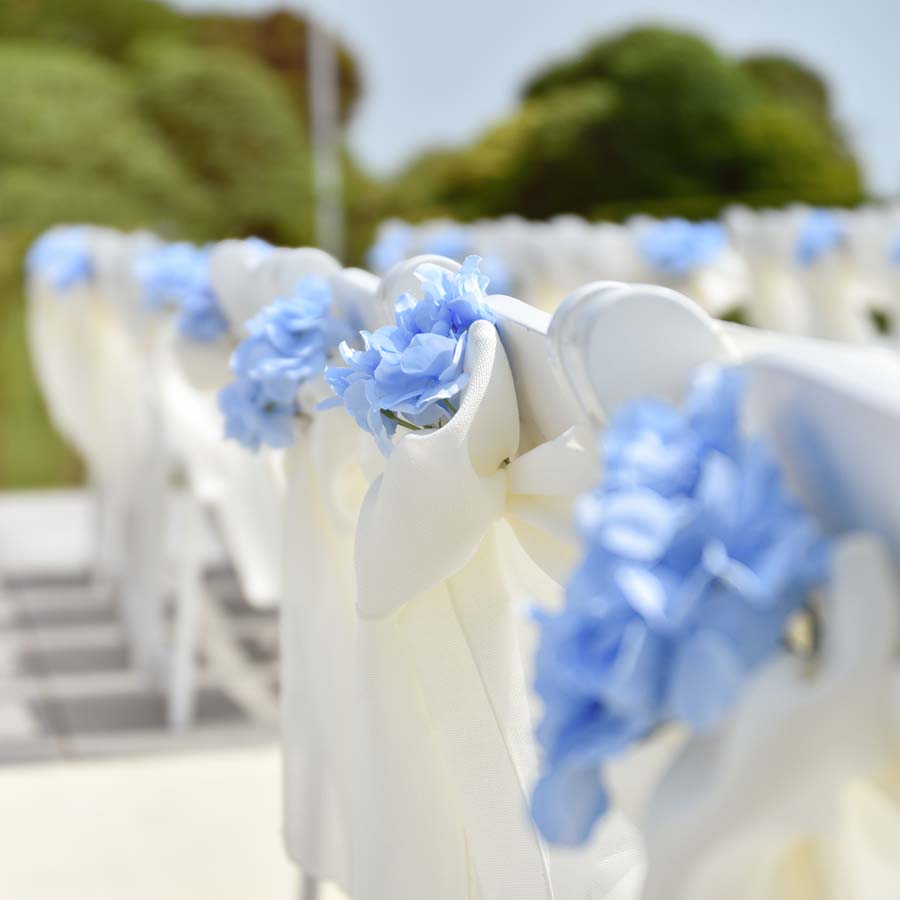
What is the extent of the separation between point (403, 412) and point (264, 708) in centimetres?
202

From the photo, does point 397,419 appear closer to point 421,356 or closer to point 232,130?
point 421,356

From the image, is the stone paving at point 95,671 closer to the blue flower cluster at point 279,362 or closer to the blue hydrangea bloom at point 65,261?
the blue hydrangea bloom at point 65,261

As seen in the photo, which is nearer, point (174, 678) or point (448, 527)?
point (448, 527)

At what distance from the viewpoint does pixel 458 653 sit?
1.19 metres

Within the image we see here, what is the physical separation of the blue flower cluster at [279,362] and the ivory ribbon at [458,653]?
0.32m

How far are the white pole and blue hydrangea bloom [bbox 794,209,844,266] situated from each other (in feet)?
22.7

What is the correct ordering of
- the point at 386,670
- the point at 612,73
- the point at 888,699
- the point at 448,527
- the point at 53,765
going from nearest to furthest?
the point at 888,699 < the point at 448,527 < the point at 386,670 < the point at 53,765 < the point at 612,73

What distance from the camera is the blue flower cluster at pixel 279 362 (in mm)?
1462

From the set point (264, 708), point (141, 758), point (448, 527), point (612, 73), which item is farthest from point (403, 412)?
point (612, 73)

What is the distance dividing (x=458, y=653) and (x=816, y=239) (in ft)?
9.03

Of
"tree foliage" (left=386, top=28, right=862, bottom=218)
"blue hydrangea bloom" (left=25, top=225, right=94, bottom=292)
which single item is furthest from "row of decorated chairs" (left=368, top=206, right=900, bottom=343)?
"tree foliage" (left=386, top=28, right=862, bottom=218)

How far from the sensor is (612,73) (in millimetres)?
15156

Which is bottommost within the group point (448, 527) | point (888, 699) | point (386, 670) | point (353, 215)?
point (353, 215)

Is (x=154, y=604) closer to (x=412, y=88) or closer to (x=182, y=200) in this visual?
(x=182, y=200)
